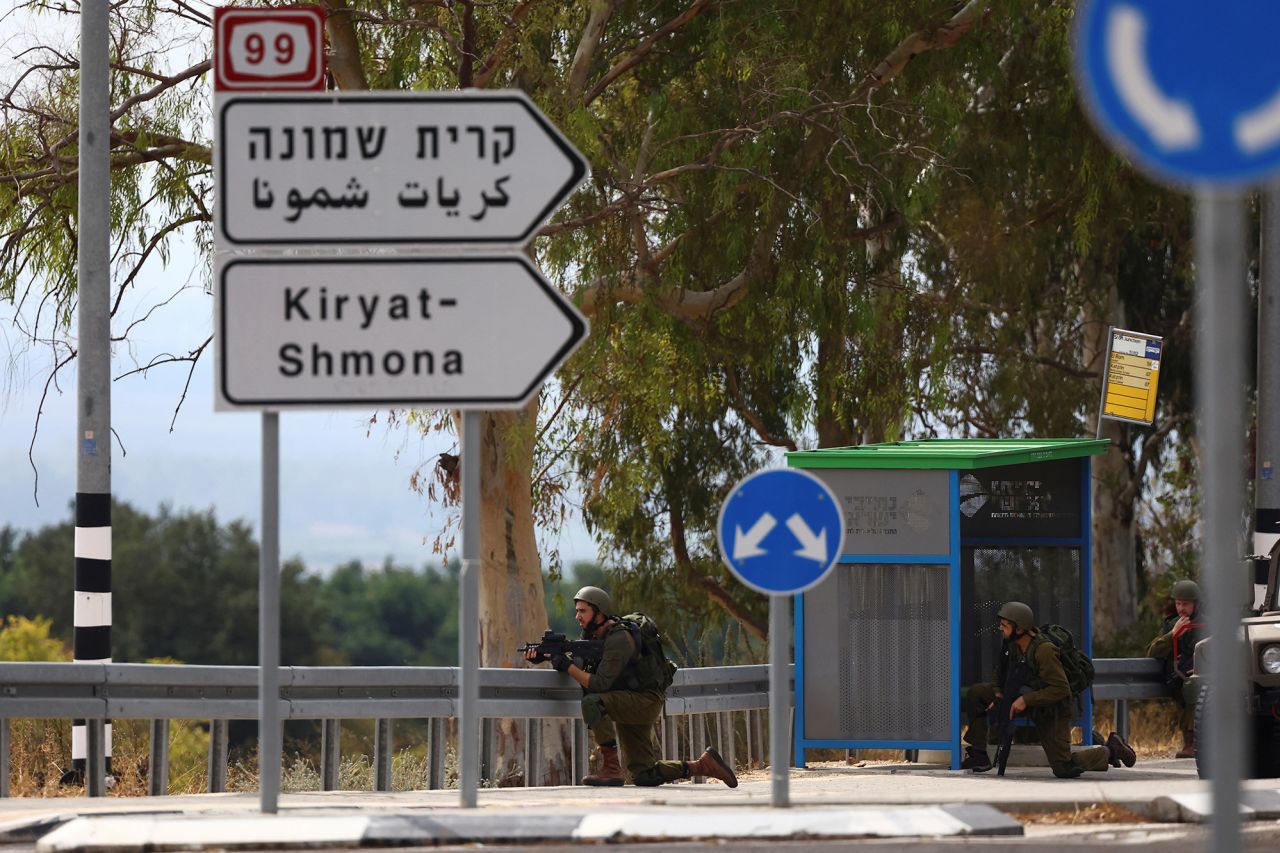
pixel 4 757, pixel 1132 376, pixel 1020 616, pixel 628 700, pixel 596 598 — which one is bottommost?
pixel 4 757

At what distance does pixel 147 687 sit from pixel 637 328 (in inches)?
317

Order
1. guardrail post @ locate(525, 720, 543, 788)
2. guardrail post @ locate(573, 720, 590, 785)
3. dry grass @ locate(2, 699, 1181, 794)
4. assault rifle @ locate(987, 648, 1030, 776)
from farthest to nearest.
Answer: guardrail post @ locate(525, 720, 543, 788), guardrail post @ locate(573, 720, 590, 785), dry grass @ locate(2, 699, 1181, 794), assault rifle @ locate(987, 648, 1030, 776)

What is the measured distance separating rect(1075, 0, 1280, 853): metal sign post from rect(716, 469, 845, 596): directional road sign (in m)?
4.33

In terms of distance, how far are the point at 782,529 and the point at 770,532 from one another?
→ 53 mm

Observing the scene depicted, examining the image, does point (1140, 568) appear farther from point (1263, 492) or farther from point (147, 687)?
point (147, 687)

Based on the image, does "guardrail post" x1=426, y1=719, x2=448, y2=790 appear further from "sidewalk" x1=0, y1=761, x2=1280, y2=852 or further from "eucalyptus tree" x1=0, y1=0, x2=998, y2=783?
"eucalyptus tree" x1=0, y1=0, x2=998, y2=783

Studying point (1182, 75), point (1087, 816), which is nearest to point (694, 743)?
point (1087, 816)

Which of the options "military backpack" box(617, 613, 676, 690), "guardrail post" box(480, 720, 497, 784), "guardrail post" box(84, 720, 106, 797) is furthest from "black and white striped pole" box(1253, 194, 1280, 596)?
"guardrail post" box(84, 720, 106, 797)

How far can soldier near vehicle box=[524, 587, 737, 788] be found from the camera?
12164 mm

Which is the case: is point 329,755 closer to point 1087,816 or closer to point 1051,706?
point 1051,706

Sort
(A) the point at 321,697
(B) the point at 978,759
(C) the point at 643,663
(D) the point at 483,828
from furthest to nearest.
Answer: (B) the point at 978,759
(C) the point at 643,663
(A) the point at 321,697
(D) the point at 483,828

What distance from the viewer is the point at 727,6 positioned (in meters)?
18.1

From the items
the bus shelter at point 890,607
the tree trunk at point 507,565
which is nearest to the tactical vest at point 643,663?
the bus shelter at point 890,607

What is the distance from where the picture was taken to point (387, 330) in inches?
313
